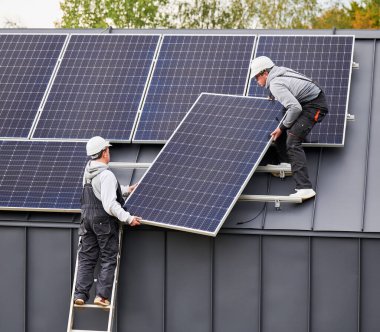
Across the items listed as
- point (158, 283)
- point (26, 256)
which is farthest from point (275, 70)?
point (26, 256)

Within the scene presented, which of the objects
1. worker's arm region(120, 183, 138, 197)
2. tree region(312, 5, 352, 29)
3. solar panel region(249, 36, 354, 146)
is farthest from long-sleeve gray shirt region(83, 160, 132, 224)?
tree region(312, 5, 352, 29)

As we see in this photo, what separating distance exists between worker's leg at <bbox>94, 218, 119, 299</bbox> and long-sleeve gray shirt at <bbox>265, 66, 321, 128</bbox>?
3323 mm

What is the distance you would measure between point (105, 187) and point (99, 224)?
62cm

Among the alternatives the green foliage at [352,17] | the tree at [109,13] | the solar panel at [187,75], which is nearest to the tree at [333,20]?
the green foliage at [352,17]

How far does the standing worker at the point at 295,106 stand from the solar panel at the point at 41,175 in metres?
3.51

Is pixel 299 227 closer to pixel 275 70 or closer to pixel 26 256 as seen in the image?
pixel 275 70

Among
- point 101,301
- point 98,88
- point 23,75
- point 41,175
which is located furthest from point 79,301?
point 23,75

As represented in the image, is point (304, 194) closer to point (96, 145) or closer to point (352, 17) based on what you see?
point (96, 145)

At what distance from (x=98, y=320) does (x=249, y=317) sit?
2.51m

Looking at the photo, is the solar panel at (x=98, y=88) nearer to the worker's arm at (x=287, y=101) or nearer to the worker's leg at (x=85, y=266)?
the worker's leg at (x=85, y=266)

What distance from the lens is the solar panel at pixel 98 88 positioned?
19500mm

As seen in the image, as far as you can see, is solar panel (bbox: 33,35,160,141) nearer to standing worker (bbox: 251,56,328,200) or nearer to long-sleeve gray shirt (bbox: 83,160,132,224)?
long-sleeve gray shirt (bbox: 83,160,132,224)

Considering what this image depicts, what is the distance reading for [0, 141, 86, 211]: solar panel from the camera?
18.4 meters

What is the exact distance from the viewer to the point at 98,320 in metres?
18.0
